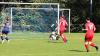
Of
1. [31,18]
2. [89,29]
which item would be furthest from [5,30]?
[31,18]

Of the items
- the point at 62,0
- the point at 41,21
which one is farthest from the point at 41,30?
the point at 62,0

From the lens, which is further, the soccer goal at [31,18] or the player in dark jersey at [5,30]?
the soccer goal at [31,18]

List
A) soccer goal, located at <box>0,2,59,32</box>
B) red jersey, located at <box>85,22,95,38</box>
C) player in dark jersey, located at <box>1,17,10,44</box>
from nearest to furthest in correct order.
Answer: red jersey, located at <box>85,22,95,38</box>, player in dark jersey, located at <box>1,17,10,44</box>, soccer goal, located at <box>0,2,59,32</box>

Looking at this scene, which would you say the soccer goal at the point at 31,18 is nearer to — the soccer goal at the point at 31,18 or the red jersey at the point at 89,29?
the soccer goal at the point at 31,18

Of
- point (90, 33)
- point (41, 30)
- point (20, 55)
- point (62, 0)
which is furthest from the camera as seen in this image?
point (62, 0)

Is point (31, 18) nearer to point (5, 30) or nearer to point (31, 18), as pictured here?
point (31, 18)

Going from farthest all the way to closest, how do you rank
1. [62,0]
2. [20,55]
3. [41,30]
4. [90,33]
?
1. [62,0]
2. [41,30]
3. [90,33]
4. [20,55]

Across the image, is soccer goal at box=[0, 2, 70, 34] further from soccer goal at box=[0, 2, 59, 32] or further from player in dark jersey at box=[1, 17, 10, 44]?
player in dark jersey at box=[1, 17, 10, 44]

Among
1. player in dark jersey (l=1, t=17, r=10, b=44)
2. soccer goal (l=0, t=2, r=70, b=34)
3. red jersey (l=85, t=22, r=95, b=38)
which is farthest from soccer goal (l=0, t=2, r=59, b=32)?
red jersey (l=85, t=22, r=95, b=38)

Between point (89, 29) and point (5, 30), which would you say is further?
point (5, 30)

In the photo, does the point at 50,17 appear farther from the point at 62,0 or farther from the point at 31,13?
the point at 62,0

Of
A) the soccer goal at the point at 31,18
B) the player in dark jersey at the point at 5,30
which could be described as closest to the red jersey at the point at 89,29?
the player in dark jersey at the point at 5,30

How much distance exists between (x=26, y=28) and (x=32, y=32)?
0.91 meters

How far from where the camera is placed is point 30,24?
147 feet
